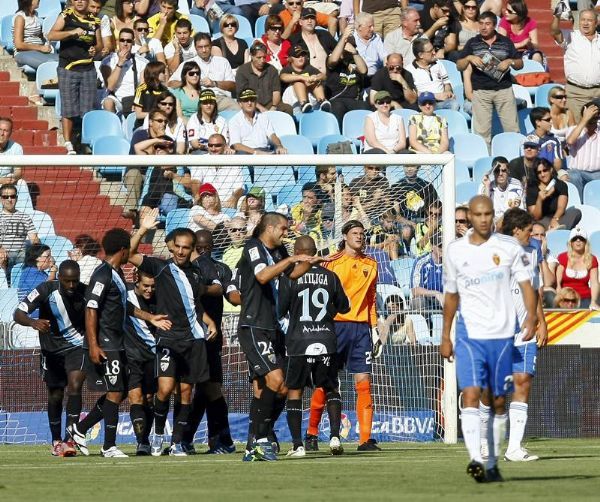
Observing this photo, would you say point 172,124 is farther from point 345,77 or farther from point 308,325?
point 308,325

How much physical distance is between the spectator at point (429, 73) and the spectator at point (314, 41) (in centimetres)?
142

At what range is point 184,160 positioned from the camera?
15.9 meters

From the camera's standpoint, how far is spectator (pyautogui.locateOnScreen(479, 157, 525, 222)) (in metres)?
20.6

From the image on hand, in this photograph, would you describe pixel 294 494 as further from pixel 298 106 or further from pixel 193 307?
pixel 298 106

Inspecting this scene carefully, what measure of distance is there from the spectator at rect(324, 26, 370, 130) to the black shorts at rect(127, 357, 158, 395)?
864cm

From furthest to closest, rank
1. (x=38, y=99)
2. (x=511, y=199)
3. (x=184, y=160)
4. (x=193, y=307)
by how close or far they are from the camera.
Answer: (x=38, y=99)
(x=511, y=199)
(x=184, y=160)
(x=193, y=307)

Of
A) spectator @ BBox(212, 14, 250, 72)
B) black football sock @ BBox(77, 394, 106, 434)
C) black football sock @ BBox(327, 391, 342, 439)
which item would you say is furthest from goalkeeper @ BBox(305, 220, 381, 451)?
spectator @ BBox(212, 14, 250, 72)

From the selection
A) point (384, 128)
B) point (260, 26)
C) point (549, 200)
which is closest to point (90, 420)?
point (384, 128)

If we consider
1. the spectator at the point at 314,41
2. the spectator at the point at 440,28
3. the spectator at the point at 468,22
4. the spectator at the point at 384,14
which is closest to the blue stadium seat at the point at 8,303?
the spectator at the point at 314,41

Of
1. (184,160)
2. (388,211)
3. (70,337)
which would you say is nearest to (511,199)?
(388,211)

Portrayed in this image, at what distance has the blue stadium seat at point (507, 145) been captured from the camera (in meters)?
22.9

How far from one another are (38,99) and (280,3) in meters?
4.90

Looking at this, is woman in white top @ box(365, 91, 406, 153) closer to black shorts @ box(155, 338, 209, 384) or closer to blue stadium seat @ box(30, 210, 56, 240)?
blue stadium seat @ box(30, 210, 56, 240)

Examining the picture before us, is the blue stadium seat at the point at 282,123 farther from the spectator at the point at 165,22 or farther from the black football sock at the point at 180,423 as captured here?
the black football sock at the point at 180,423
